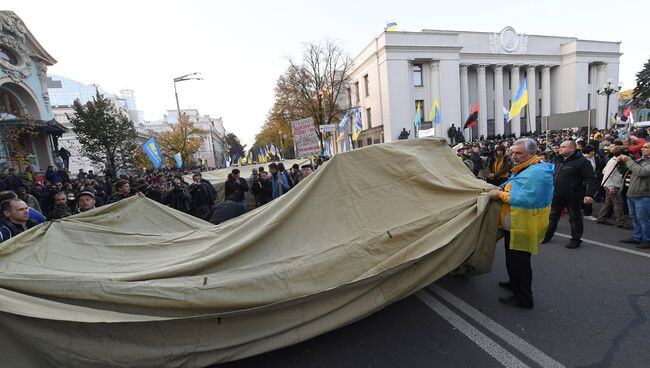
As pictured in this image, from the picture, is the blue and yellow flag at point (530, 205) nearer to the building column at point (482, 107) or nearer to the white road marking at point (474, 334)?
the white road marking at point (474, 334)

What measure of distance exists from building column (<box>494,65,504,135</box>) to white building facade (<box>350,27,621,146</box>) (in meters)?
0.12

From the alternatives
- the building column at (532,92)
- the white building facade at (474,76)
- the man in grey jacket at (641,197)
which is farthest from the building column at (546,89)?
the man in grey jacket at (641,197)

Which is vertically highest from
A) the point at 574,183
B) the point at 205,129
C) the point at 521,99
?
the point at 205,129

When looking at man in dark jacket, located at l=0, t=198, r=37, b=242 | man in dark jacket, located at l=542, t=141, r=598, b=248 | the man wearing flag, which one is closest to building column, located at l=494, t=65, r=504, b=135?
man in dark jacket, located at l=542, t=141, r=598, b=248

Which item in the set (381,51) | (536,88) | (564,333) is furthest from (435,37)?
(564,333)

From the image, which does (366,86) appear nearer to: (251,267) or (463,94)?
(463,94)

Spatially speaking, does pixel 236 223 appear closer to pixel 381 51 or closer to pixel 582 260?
pixel 582 260

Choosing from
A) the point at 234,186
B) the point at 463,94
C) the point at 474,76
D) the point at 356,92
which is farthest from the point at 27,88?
the point at 474,76

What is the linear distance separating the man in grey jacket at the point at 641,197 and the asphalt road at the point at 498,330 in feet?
4.52

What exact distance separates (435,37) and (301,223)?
4069 centimetres

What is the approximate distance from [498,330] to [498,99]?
148ft

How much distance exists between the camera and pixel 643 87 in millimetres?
28703

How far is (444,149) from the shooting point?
4.07m

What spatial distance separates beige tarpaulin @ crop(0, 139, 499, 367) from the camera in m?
2.24
